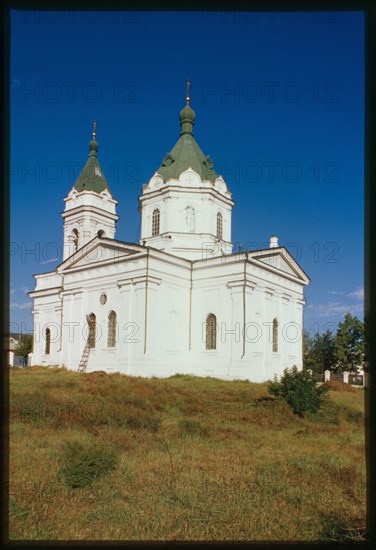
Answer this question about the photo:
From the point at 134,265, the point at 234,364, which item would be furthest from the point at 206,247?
the point at 234,364

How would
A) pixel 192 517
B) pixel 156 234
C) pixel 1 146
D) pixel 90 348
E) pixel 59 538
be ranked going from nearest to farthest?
pixel 1 146 → pixel 59 538 → pixel 192 517 → pixel 90 348 → pixel 156 234

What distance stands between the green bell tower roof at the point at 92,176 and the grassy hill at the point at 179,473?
22259mm

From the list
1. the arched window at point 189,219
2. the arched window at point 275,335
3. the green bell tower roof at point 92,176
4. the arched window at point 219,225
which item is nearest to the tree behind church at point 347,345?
the arched window at point 275,335

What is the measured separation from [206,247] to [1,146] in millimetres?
27961

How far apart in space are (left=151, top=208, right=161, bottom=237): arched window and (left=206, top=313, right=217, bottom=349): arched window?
737 cm

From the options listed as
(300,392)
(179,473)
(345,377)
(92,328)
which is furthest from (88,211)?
(179,473)

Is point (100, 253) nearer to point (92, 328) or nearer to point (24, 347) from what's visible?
point (92, 328)

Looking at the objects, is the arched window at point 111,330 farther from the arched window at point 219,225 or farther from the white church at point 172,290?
the arched window at point 219,225

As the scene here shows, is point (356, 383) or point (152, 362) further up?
point (152, 362)

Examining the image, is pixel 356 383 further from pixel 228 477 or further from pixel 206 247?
pixel 228 477

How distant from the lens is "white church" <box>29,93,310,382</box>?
25859mm

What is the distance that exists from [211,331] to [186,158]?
40.8ft

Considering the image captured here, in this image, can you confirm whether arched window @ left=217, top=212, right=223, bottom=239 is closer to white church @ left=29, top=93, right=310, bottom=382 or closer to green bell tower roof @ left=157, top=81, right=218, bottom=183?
white church @ left=29, top=93, right=310, bottom=382

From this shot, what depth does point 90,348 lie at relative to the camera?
28.6 meters
